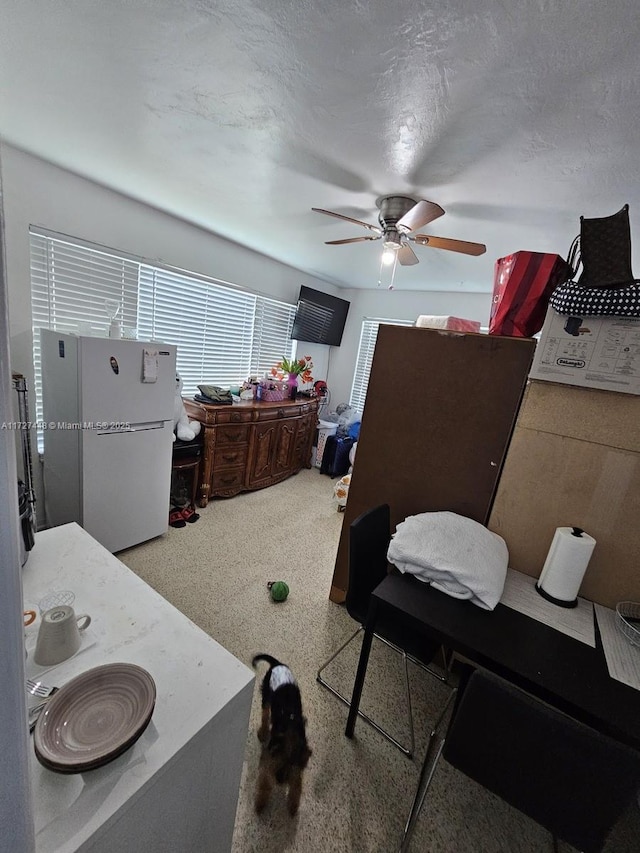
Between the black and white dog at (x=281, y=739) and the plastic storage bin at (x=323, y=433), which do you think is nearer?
the black and white dog at (x=281, y=739)

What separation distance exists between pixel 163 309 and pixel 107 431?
134cm

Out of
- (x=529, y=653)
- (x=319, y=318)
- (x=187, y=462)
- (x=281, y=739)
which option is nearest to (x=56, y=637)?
(x=281, y=739)

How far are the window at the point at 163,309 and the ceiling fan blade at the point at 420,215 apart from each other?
200 centimetres

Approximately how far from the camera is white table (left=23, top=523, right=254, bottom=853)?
0.64m

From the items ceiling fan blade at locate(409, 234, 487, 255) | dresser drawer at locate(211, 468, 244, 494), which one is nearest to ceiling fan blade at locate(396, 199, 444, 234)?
ceiling fan blade at locate(409, 234, 487, 255)

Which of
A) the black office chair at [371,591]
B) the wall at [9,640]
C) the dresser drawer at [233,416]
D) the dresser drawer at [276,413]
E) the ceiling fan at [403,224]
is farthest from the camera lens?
the dresser drawer at [276,413]

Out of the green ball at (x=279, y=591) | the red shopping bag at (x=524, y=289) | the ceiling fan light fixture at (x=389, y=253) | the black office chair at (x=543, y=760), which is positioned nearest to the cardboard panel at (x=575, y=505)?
the red shopping bag at (x=524, y=289)

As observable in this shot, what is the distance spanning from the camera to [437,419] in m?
1.83

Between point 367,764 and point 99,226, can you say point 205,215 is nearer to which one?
point 99,226

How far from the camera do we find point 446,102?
123cm

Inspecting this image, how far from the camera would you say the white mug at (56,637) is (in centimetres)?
84

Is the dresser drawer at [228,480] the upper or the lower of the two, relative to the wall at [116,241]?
lower

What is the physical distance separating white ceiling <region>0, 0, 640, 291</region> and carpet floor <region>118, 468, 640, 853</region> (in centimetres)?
232

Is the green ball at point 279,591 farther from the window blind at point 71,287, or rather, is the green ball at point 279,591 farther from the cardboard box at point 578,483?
the window blind at point 71,287
